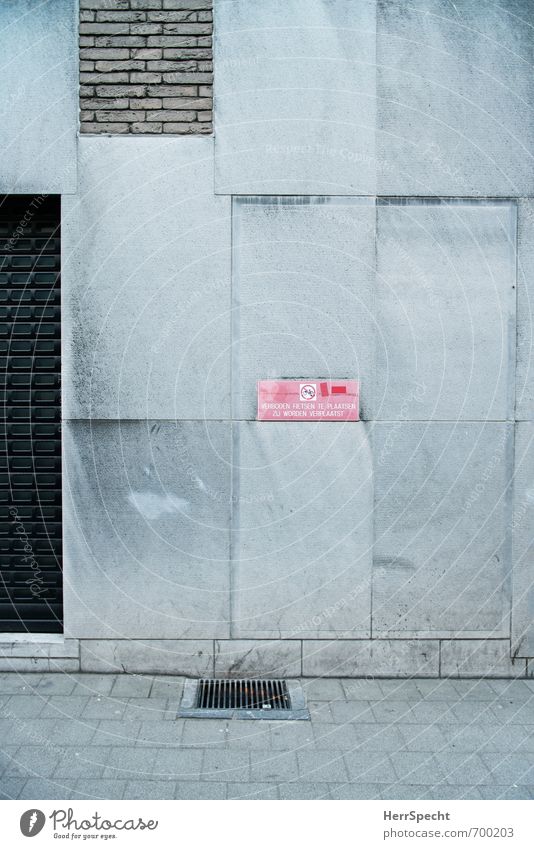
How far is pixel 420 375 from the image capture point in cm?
586

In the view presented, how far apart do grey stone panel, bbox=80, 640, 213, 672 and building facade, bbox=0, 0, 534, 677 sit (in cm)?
2

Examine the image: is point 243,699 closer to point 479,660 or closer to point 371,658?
point 371,658

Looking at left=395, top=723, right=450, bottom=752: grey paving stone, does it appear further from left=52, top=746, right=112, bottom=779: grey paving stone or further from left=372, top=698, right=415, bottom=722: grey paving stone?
left=52, top=746, right=112, bottom=779: grey paving stone

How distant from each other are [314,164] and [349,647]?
382cm

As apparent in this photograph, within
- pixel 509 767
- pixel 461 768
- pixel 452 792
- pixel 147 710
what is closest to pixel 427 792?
pixel 452 792

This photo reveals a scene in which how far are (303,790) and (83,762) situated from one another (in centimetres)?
138

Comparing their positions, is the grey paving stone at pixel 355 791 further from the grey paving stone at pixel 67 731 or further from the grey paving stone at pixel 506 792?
the grey paving stone at pixel 67 731

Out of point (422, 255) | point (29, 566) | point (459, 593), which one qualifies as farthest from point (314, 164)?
point (29, 566)

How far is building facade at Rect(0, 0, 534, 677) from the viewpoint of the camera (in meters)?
5.73

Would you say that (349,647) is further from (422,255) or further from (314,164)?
(314,164)

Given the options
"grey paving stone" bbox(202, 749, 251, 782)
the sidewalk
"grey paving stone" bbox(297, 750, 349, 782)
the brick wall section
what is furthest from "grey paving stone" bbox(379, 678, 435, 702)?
the brick wall section

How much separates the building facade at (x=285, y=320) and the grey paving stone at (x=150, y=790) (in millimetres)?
1532

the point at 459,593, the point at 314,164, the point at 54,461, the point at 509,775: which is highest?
the point at 314,164

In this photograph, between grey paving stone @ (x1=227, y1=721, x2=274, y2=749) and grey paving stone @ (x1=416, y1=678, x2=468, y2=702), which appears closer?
grey paving stone @ (x1=227, y1=721, x2=274, y2=749)
